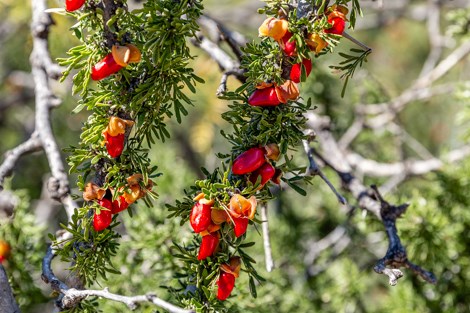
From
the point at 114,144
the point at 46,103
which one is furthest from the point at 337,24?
the point at 46,103

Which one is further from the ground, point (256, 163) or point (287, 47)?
point (287, 47)

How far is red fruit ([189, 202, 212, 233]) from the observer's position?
669 mm

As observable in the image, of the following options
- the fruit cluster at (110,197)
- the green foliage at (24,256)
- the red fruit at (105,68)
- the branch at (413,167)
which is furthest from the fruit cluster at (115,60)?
the branch at (413,167)

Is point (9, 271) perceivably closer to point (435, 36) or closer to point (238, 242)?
point (238, 242)

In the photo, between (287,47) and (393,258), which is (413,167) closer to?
(393,258)

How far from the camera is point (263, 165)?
697 mm

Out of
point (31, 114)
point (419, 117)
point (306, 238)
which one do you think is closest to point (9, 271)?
point (306, 238)

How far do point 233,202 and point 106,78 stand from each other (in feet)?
0.75

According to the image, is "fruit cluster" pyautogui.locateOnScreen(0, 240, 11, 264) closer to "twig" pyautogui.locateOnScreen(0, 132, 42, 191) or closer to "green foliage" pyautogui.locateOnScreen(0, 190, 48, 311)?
"green foliage" pyautogui.locateOnScreen(0, 190, 48, 311)

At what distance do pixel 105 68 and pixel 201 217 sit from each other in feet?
0.67

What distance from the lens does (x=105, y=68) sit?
0.67 metres

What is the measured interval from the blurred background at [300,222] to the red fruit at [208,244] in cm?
19

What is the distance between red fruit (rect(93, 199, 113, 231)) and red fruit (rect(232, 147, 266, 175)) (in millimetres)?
167

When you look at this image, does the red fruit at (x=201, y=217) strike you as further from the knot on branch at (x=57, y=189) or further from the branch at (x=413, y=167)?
the branch at (x=413, y=167)
